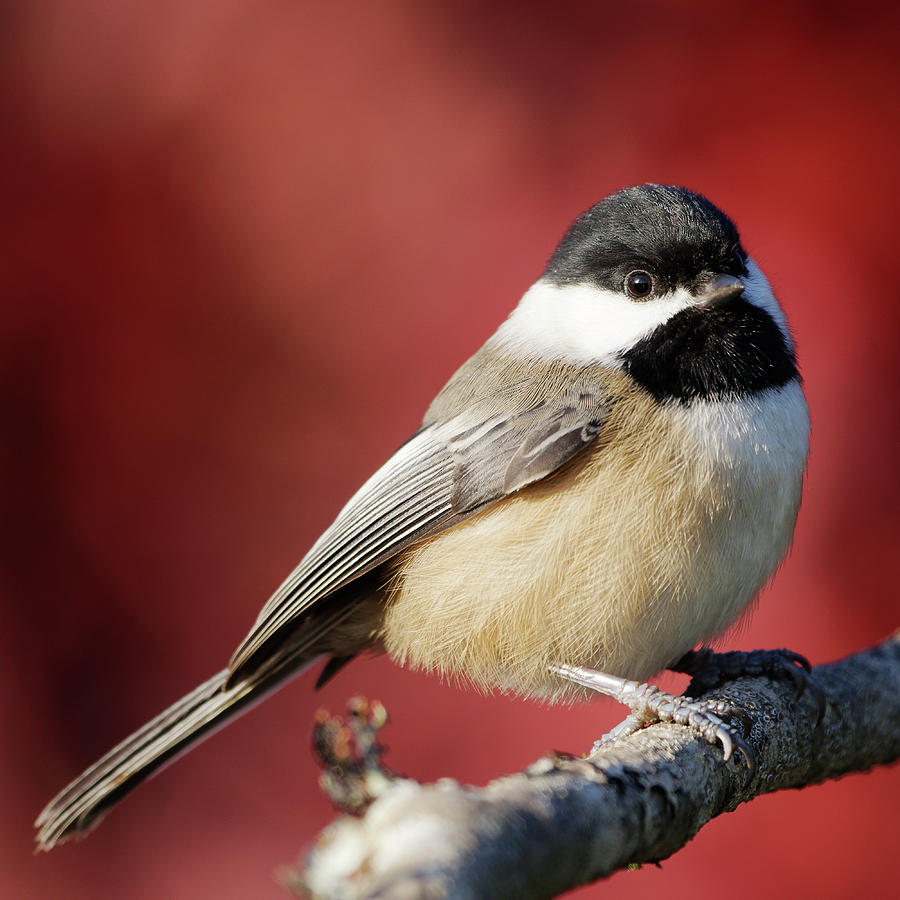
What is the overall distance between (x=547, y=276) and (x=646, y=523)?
514mm

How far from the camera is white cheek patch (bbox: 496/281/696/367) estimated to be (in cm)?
150

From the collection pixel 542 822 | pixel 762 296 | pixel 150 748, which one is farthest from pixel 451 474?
pixel 542 822

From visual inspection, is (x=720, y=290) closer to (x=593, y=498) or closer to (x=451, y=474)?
(x=593, y=498)

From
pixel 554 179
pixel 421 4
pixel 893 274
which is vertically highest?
pixel 421 4

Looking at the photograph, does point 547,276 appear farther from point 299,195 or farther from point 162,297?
point 162,297

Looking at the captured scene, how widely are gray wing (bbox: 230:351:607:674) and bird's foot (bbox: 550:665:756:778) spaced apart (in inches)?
12.4

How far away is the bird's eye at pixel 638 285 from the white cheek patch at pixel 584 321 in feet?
0.04

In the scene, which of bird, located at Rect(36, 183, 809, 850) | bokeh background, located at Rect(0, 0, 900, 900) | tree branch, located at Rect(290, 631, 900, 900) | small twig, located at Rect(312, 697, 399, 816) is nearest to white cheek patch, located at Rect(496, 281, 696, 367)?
bird, located at Rect(36, 183, 809, 850)

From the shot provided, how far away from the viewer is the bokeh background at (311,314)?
170 centimetres

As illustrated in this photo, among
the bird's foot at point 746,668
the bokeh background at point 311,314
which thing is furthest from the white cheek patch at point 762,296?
the bird's foot at point 746,668

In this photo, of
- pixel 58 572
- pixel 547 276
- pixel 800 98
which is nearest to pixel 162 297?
pixel 58 572

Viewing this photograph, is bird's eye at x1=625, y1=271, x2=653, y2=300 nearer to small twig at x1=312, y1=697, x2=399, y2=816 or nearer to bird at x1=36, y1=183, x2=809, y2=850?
bird at x1=36, y1=183, x2=809, y2=850

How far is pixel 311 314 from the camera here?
74.7 inches

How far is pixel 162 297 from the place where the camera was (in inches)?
71.3
